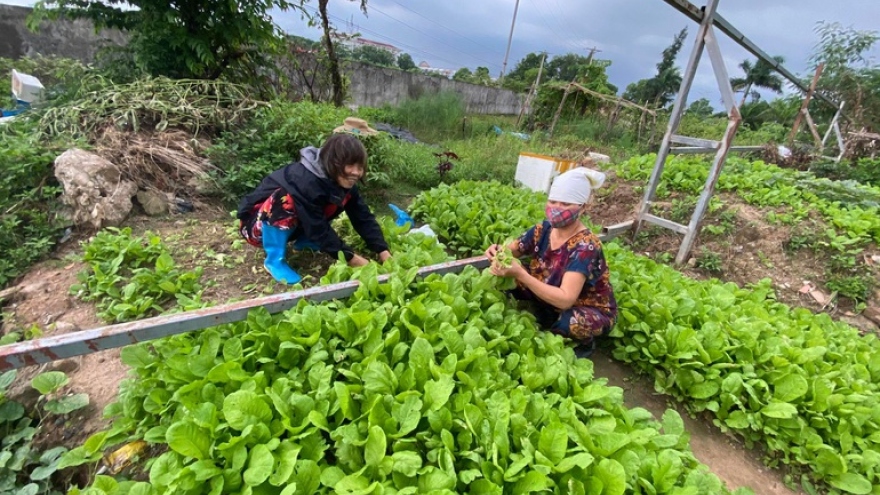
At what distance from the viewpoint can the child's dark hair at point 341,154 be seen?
2797 millimetres

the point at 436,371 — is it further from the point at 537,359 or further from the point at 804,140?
the point at 804,140

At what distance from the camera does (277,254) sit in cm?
314

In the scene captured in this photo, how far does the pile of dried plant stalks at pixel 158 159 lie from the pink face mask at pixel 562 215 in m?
3.98

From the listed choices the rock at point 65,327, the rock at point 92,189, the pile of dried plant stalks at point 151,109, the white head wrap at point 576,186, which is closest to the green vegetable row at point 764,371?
the white head wrap at point 576,186

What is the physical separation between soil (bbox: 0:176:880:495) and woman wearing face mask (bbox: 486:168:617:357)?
1.83 ft

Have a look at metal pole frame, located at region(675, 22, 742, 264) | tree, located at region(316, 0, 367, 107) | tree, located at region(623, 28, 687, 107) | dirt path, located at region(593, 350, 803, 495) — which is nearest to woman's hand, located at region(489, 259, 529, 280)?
dirt path, located at region(593, 350, 803, 495)

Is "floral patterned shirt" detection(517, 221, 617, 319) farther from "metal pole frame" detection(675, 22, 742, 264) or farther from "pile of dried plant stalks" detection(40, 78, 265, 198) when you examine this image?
"pile of dried plant stalks" detection(40, 78, 265, 198)

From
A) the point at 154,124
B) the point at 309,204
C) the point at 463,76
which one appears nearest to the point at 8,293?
the point at 309,204

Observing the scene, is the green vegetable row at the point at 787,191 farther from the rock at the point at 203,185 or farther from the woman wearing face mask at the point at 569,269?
the rock at the point at 203,185

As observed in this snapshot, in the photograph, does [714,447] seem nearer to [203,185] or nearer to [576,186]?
[576,186]

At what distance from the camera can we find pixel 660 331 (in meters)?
2.84

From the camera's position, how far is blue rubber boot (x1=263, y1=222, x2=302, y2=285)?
3059 millimetres

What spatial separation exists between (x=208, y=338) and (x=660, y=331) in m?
2.90

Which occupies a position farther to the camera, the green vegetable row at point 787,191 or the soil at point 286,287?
the green vegetable row at point 787,191
